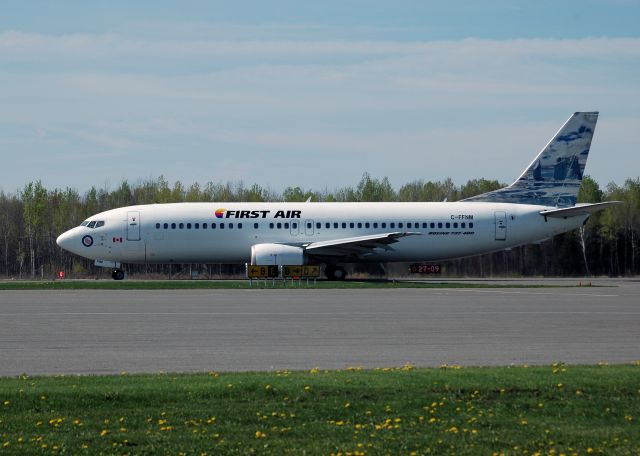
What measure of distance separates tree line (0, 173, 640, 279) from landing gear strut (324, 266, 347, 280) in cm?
1342

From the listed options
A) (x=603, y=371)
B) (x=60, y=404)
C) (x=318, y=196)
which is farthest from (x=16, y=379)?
(x=318, y=196)

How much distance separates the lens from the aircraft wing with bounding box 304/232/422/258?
46.4 meters

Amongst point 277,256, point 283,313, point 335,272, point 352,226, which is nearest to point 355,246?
point 352,226

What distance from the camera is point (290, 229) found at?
48500 millimetres

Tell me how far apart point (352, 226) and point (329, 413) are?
37416 millimetres

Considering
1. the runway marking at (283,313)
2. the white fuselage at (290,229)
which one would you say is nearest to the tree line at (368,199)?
the white fuselage at (290,229)

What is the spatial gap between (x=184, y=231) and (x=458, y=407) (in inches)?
1493

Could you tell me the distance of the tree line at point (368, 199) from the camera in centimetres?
7744

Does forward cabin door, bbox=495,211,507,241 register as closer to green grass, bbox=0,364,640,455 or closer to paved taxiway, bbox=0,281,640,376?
paved taxiway, bbox=0,281,640,376

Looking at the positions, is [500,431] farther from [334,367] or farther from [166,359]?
[166,359]

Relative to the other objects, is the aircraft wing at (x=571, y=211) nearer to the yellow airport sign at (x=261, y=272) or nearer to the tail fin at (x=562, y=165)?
the tail fin at (x=562, y=165)

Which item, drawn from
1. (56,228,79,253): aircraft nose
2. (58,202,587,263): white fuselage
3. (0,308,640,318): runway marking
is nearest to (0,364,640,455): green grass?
(0,308,640,318): runway marking

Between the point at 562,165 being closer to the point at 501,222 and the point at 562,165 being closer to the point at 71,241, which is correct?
the point at 501,222

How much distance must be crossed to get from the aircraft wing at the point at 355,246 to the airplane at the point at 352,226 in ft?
0.39
